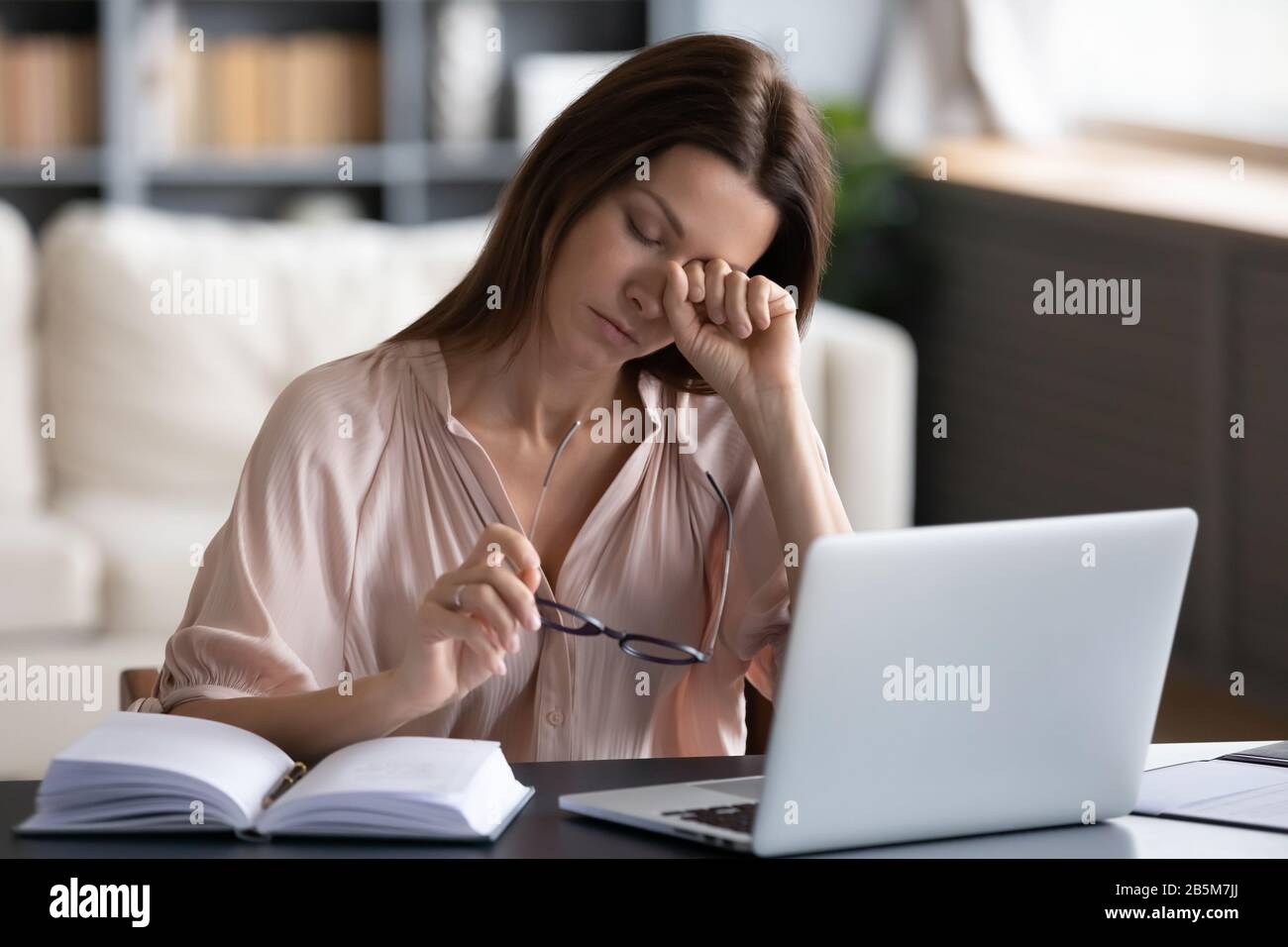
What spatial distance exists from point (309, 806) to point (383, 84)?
3.59 metres

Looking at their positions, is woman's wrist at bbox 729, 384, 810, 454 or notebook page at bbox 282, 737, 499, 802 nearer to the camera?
notebook page at bbox 282, 737, 499, 802

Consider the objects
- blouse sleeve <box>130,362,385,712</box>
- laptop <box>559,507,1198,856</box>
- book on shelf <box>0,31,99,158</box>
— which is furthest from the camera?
book on shelf <box>0,31,99,158</box>

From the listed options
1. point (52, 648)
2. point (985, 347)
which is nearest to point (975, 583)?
point (52, 648)

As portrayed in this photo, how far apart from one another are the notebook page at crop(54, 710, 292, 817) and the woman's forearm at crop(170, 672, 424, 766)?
0.19ft

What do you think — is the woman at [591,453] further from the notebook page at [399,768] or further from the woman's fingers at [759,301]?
the notebook page at [399,768]

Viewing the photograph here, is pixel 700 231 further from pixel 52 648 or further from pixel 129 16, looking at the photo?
pixel 129 16

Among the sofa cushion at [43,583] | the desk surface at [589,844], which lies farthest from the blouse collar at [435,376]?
the sofa cushion at [43,583]

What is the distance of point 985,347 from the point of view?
4059 millimetres

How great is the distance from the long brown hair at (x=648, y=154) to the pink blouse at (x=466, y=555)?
99mm

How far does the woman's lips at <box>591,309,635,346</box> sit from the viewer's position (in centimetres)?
139

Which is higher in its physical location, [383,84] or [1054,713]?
[383,84]

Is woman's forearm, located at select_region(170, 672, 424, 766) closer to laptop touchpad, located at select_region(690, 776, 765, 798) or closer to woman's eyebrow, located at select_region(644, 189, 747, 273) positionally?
laptop touchpad, located at select_region(690, 776, 765, 798)

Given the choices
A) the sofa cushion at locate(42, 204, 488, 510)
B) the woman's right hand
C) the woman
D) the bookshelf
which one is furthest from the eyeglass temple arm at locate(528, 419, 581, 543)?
the bookshelf
